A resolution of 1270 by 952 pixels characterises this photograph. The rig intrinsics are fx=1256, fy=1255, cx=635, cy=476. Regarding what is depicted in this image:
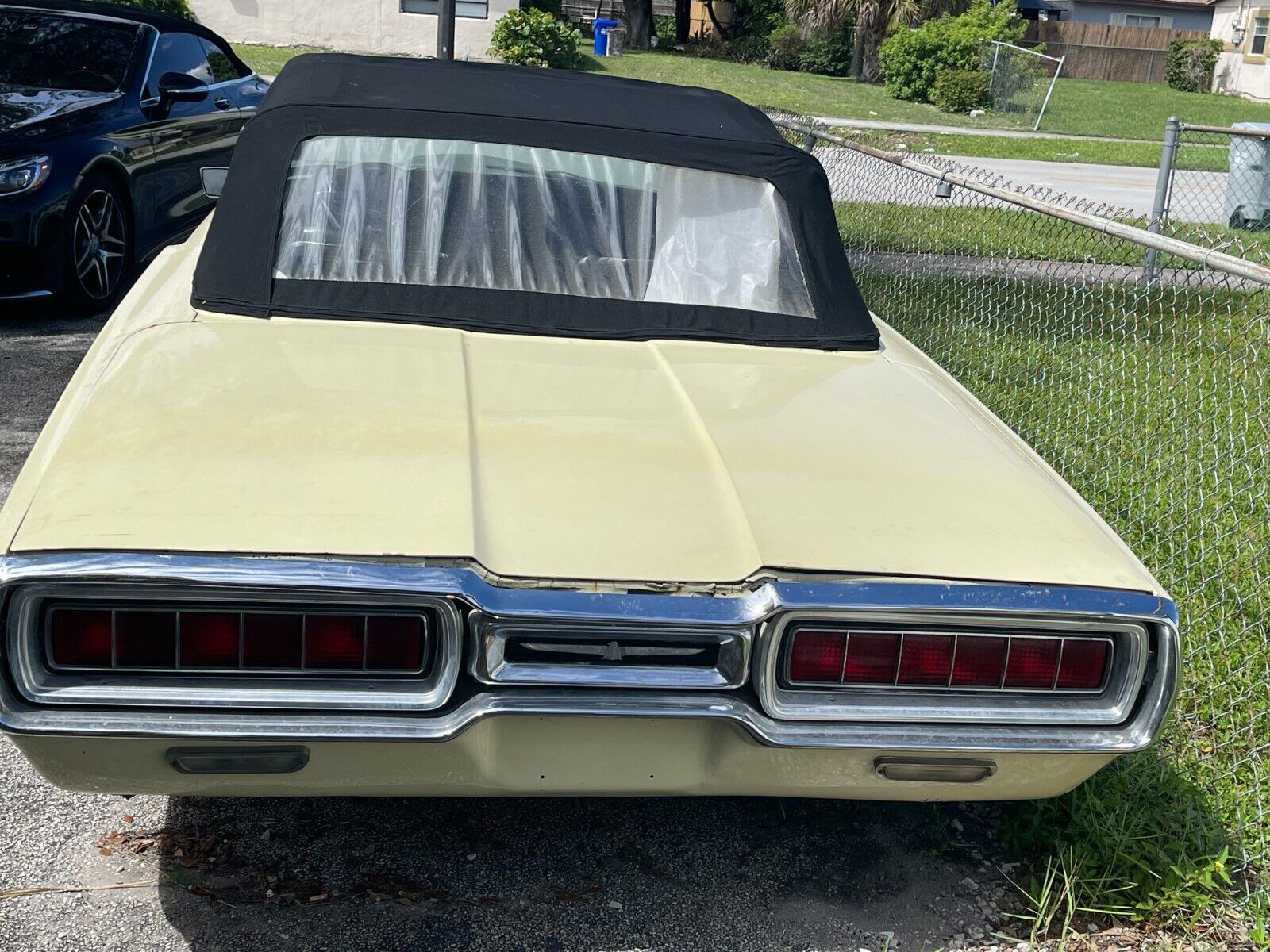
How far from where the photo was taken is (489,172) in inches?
138

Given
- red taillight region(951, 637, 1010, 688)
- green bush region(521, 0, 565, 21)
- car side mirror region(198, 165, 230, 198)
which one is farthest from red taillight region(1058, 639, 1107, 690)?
green bush region(521, 0, 565, 21)

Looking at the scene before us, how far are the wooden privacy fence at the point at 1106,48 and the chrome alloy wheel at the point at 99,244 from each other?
40.5m

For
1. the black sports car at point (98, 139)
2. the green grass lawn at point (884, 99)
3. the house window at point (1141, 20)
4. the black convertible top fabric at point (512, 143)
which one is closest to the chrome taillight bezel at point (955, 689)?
the black convertible top fabric at point (512, 143)

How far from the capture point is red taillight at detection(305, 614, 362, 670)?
2127 millimetres

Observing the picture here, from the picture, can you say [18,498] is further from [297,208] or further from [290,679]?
[297,208]

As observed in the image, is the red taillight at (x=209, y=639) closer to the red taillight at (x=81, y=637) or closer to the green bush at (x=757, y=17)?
the red taillight at (x=81, y=637)

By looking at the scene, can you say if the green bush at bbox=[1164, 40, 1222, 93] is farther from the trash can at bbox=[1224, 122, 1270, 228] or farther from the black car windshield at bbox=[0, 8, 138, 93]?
the black car windshield at bbox=[0, 8, 138, 93]

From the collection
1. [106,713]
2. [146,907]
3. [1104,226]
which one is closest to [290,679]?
[106,713]

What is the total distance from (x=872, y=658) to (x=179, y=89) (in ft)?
21.9

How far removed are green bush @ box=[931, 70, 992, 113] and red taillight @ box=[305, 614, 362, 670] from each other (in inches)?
1067

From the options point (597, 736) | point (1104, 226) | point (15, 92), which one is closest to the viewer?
point (597, 736)

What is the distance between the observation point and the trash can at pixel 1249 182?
36.1 feet

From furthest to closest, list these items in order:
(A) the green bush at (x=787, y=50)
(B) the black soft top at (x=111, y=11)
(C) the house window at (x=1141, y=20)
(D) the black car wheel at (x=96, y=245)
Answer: (C) the house window at (x=1141, y=20) < (A) the green bush at (x=787, y=50) < (B) the black soft top at (x=111, y=11) < (D) the black car wheel at (x=96, y=245)

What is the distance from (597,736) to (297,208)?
179 cm
